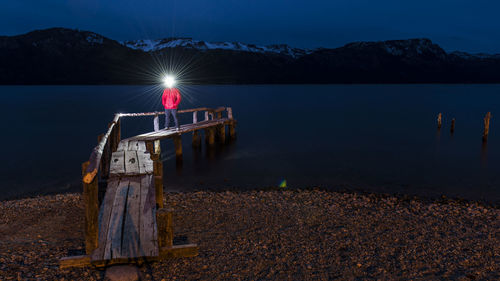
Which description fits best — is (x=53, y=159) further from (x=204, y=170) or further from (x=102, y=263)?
(x=102, y=263)

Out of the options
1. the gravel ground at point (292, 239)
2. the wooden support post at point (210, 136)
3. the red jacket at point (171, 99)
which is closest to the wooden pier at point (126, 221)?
the gravel ground at point (292, 239)

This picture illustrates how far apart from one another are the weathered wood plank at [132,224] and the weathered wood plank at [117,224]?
65 mm

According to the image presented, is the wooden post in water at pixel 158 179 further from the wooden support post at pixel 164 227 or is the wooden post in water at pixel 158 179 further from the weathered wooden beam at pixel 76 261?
the weathered wooden beam at pixel 76 261

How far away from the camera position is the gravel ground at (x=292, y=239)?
5.64 meters

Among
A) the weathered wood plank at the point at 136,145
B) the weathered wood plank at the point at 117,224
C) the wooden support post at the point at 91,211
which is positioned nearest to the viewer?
the wooden support post at the point at 91,211

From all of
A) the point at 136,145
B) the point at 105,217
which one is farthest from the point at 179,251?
the point at 136,145

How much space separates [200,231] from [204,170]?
847cm

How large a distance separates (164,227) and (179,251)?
1.73 ft

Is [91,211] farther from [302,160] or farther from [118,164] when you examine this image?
[302,160]

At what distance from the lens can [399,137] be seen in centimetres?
2662

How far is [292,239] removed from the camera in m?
7.07

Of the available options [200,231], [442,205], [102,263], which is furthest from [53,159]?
[442,205]

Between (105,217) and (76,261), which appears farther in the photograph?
(105,217)

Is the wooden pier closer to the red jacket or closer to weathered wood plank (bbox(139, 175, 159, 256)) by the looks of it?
weathered wood plank (bbox(139, 175, 159, 256))
